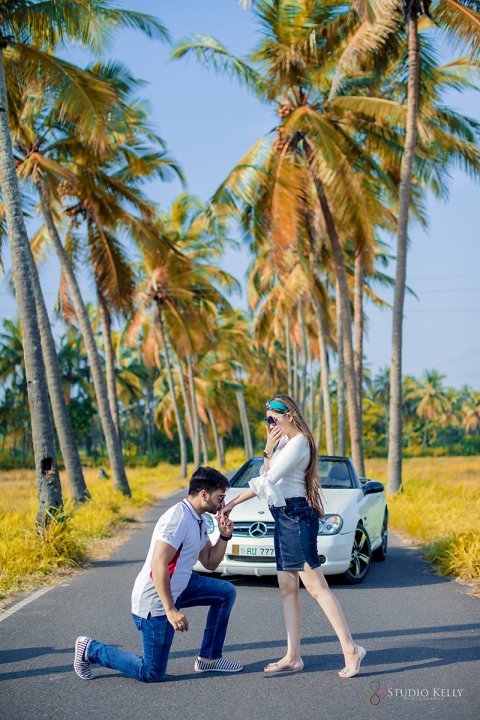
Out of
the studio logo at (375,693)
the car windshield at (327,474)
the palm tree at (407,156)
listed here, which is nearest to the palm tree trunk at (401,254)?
the palm tree at (407,156)

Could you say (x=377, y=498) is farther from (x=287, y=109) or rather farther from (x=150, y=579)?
(x=287, y=109)

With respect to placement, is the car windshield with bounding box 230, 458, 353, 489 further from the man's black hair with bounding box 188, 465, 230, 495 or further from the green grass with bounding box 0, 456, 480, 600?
the man's black hair with bounding box 188, 465, 230, 495

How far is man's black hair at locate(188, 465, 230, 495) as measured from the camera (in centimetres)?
486

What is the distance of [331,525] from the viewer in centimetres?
802

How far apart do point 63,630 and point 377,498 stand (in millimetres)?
4838

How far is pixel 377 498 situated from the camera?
10000 mm

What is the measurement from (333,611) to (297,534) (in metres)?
0.52

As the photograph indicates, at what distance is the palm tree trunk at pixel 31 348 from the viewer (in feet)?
35.0

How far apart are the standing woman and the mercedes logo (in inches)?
109

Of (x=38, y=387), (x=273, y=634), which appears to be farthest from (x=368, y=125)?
(x=273, y=634)

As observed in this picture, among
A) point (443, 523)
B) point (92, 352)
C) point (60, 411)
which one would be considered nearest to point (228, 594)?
point (443, 523)

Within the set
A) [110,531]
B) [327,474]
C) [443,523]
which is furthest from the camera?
[110,531]

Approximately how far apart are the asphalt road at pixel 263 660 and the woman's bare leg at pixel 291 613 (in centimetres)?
15

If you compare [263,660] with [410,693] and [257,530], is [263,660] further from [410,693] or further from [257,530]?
[257,530]
